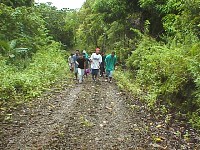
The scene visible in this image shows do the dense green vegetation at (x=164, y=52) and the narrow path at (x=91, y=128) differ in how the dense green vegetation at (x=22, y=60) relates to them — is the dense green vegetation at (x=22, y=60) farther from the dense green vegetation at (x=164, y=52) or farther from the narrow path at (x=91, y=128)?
the dense green vegetation at (x=164, y=52)

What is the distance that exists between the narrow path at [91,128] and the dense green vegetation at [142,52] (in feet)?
3.23

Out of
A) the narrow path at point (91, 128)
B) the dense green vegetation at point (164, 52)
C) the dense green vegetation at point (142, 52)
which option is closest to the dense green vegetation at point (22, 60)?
the dense green vegetation at point (142, 52)

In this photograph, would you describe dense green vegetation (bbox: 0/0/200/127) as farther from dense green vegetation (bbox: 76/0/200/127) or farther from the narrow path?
the narrow path

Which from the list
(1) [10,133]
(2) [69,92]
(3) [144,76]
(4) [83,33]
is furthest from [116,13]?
(4) [83,33]

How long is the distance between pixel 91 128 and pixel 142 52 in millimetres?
10981

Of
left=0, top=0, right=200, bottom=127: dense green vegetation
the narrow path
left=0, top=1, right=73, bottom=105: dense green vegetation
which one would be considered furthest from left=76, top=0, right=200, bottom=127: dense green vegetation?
left=0, top=1, right=73, bottom=105: dense green vegetation

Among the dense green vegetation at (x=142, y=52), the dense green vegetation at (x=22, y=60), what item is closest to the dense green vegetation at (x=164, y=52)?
the dense green vegetation at (x=142, y=52)

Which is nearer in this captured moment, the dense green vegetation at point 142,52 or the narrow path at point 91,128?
the narrow path at point 91,128

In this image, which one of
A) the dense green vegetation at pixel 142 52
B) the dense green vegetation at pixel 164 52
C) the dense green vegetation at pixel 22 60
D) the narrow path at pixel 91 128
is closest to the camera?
the narrow path at pixel 91 128

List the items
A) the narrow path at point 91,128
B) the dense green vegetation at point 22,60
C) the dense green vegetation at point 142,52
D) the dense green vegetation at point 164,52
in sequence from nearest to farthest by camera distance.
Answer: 1. the narrow path at point 91,128
2. the dense green vegetation at point 164,52
3. the dense green vegetation at point 142,52
4. the dense green vegetation at point 22,60

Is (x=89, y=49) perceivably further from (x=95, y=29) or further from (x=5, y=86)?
(x=5, y=86)

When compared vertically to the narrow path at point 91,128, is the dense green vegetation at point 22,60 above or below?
above

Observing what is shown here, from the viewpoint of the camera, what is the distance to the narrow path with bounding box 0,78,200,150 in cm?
714

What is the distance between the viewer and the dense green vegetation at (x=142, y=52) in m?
10.7
